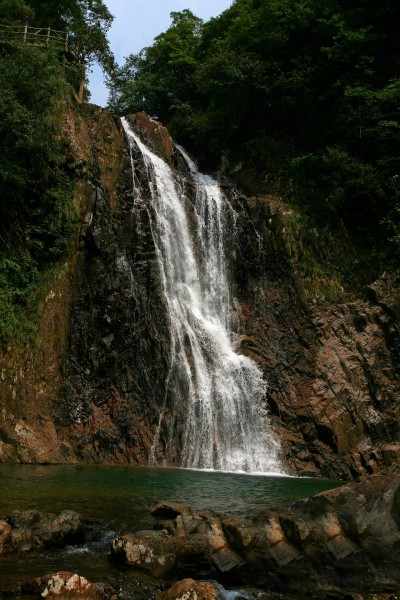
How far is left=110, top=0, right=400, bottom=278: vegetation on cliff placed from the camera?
25734mm

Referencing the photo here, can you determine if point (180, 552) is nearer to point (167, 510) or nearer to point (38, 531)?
point (38, 531)

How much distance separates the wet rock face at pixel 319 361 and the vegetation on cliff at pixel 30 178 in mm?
7765

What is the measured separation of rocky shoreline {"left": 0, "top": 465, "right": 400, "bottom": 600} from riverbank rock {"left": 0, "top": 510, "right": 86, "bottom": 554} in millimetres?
14

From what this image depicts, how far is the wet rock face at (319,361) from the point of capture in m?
19.1

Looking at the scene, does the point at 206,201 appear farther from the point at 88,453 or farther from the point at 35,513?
the point at 35,513

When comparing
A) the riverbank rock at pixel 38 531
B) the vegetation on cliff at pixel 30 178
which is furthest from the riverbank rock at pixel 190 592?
the vegetation on cliff at pixel 30 178

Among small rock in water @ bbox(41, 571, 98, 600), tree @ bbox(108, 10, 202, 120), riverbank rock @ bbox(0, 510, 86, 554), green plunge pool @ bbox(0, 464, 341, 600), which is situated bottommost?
green plunge pool @ bbox(0, 464, 341, 600)

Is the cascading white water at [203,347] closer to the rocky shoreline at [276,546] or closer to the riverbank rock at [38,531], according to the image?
the riverbank rock at [38,531]

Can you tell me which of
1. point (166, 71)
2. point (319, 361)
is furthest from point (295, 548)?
point (166, 71)

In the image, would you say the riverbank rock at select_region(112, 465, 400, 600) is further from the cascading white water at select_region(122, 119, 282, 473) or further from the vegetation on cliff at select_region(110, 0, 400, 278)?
the vegetation on cliff at select_region(110, 0, 400, 278)

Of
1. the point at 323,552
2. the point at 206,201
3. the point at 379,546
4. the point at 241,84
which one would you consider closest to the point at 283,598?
the point at 323,552

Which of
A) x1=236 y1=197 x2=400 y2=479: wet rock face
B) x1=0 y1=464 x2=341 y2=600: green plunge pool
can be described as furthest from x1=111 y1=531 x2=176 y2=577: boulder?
x1=236 y1=197 x2=400 y2=479: wet rock face

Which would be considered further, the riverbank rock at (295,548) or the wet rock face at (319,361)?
the wet rock face at (319,361)

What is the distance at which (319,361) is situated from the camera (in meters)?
21.0
